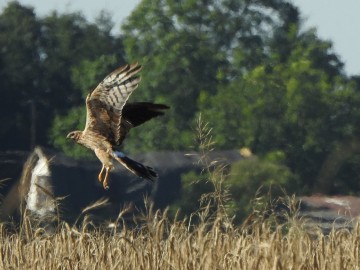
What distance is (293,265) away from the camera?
778 centimetres

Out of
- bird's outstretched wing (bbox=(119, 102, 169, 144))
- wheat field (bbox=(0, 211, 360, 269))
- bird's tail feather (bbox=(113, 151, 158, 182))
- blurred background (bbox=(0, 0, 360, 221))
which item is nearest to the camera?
wheat field (bbox=(0, 211, 360, 269))

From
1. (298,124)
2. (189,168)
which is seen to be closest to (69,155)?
(189,168)

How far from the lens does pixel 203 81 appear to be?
49.3 meters

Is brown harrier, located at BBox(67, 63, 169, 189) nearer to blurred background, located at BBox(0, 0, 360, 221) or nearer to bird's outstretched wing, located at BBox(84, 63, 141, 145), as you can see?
bird's outstretched wing, located at BBox(84, 63, 141, 145)

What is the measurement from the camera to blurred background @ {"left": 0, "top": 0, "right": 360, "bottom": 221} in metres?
44.6

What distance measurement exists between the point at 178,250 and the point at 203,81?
135 ft

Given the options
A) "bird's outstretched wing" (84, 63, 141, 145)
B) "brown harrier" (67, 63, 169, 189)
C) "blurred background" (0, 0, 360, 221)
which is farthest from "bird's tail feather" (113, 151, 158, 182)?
"blurred background" (0, 0, 360, 221)

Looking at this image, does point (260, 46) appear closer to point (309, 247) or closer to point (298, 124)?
point (298, 124)

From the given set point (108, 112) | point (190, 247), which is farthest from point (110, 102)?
point (190, 247)

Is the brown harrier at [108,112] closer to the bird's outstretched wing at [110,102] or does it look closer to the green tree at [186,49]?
the bird's outstretched wing at [110,102]

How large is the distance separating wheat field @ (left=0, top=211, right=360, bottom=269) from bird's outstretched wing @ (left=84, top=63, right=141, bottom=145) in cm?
156

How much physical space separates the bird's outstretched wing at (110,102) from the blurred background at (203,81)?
96.4 feet

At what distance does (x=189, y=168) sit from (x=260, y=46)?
12.6 m

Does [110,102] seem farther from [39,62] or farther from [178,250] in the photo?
[39,62]
